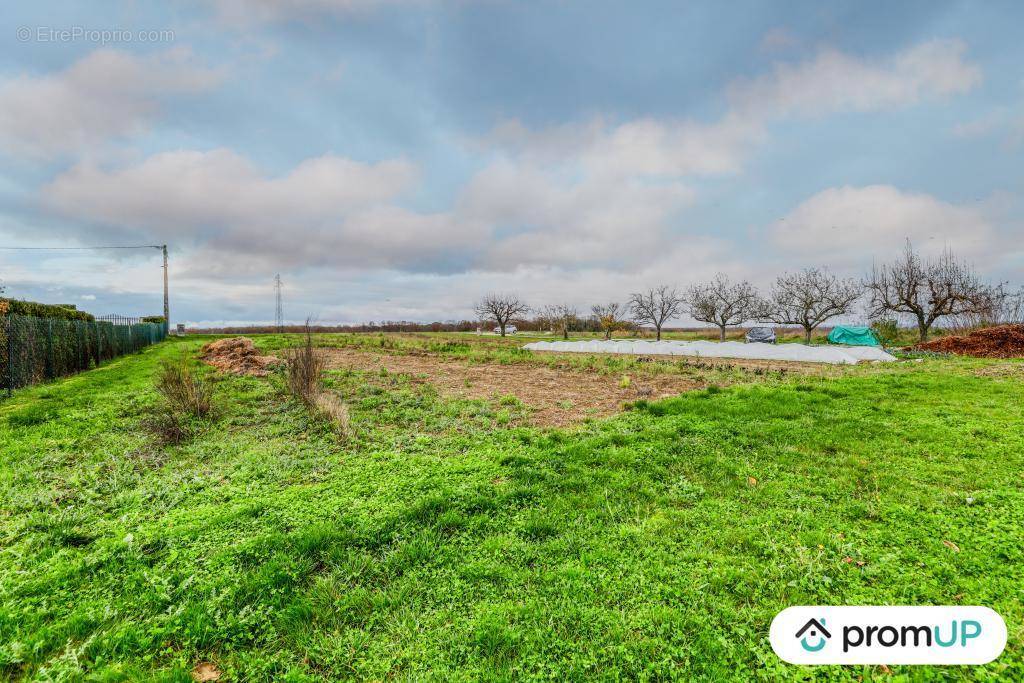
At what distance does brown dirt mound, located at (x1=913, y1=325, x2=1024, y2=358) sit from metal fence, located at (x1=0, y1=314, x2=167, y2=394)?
34.9m

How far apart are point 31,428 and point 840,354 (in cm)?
2574

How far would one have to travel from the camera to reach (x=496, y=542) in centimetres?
361

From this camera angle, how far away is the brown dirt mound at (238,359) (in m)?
12.6

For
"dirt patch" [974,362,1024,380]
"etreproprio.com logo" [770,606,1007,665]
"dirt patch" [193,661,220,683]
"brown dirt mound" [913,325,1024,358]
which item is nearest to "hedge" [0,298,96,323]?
"dirt patch" [193,661,220,683]

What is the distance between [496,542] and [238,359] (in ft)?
44.4

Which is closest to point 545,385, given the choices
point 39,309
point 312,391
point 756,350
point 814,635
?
point 312,391

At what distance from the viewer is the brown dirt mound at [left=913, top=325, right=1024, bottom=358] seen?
18.5 m

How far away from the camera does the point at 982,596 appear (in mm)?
2768

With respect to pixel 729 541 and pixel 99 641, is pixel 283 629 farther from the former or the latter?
pixel 729 541

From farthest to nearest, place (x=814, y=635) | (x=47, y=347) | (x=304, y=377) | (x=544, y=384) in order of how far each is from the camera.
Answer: (x=47, y=347) < (x=544, y=384) < (x=304, y=377) < (x=814, y=635)

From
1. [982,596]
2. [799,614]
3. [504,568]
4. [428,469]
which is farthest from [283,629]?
[982,596]

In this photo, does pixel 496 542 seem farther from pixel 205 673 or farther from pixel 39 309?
pixel 39 309

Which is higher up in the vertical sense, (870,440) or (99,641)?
(870,440)

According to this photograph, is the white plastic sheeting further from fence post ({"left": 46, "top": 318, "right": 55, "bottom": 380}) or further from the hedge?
the hedge
